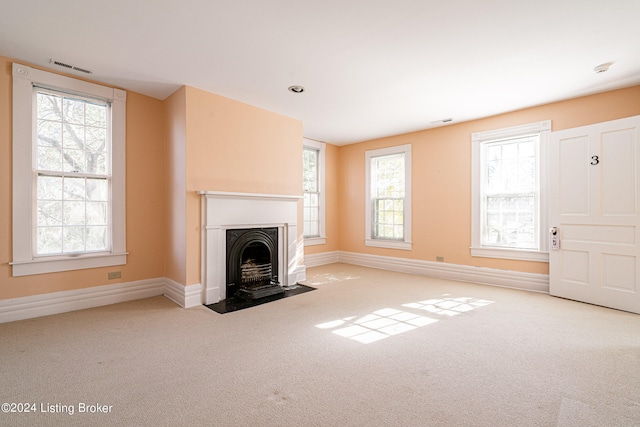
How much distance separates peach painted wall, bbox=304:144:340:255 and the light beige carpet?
3016 millimetres

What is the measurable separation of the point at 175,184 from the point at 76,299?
1.68 m

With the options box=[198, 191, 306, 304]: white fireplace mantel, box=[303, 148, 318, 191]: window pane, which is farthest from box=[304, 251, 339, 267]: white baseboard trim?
box=[303, 148, 318, 191]: window pane

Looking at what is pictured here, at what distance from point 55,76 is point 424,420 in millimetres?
4644

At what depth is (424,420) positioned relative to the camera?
1.64m

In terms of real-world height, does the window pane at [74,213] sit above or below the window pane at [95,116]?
below

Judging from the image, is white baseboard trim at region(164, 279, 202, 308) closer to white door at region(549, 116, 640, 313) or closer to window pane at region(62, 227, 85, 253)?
window pane at region(62, 227, 85, 253)

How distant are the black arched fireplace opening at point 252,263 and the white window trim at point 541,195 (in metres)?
3.19

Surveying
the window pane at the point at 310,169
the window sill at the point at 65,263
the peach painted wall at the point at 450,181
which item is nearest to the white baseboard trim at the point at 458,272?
the peach painted wall at the point at 450,181

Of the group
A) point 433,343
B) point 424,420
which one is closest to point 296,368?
point 424,420

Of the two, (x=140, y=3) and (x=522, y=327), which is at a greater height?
(x=140, y=3)

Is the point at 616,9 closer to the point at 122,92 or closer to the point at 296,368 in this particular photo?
the point at 296,368

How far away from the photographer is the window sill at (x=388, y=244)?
5.69 metres

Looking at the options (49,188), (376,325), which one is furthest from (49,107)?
(376,325)

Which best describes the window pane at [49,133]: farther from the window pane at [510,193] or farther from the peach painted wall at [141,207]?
the window pane at [510,193]
